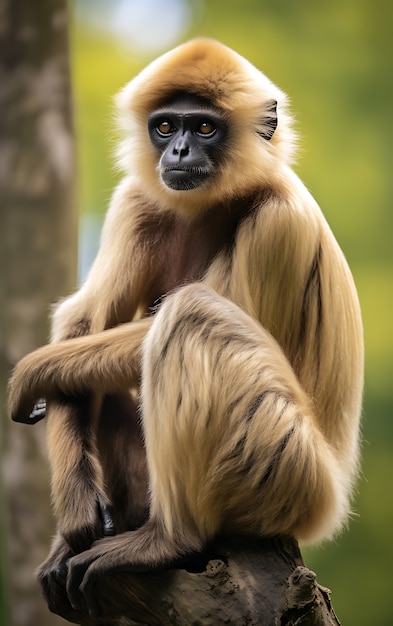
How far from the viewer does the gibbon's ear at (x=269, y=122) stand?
140 inches

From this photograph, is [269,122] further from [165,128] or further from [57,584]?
[57,584]

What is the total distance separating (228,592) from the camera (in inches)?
111

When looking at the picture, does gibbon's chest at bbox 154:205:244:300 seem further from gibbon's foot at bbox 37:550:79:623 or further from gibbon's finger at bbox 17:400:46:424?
gibbon's foot at bbox 37:550:79:623

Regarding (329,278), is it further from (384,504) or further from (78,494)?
(384,504)

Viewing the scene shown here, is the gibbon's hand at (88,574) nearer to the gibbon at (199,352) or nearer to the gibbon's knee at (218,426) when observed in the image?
the gibbon at (199,352)

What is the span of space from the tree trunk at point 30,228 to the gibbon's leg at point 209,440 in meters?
2.28

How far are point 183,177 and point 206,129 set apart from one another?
0.25 metres

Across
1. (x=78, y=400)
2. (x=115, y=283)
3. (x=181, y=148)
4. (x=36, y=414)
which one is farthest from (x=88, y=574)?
(x=181, y=148)

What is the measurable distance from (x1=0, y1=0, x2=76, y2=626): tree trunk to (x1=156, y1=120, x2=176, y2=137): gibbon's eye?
5.91 ft

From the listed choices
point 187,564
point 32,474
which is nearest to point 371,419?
point 32,474

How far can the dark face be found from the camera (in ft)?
11.2

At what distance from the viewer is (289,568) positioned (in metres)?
2.95

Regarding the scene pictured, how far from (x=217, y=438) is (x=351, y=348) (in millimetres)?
776

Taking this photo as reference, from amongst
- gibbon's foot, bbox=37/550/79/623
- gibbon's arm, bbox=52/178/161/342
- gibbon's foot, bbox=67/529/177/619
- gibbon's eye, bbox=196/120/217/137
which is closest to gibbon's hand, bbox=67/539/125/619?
gibbon's foot, bbox=67/529/177/619
